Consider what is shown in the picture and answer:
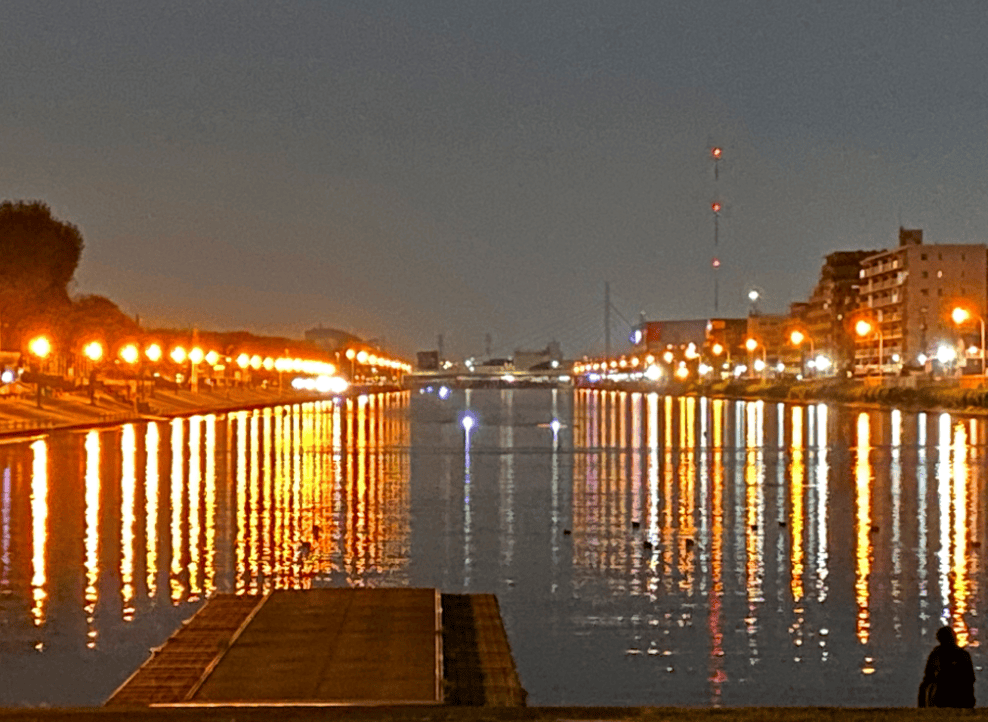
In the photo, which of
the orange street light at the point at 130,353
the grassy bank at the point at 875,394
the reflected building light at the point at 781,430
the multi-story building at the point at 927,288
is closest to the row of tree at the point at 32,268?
the orange street light at the point at 130,353

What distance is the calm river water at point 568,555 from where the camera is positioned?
14.0 metres

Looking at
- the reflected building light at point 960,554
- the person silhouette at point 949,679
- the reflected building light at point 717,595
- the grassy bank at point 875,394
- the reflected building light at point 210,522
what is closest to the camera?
the person silhouette at point 949,679

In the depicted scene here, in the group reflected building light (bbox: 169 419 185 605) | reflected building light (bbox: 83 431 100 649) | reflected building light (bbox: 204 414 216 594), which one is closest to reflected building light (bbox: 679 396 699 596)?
reflected building light (bbox: 204 414 216 594)

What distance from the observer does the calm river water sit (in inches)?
551

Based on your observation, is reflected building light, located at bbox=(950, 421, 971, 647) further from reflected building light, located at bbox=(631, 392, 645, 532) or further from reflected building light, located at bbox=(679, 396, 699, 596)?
reflected building light, located at bbox=(631, 392, 645, 532)

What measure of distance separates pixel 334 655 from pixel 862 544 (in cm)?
1202

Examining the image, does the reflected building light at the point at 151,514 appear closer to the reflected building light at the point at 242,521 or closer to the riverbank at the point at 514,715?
the reflected building light at the point at 242,521

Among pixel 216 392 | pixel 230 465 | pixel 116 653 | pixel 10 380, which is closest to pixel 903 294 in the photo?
pixel 216 392

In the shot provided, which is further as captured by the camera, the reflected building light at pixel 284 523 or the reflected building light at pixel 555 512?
the reflected building light at pixel 555 512

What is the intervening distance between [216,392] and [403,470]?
3836 inches

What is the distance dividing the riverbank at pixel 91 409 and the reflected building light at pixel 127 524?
710 inches

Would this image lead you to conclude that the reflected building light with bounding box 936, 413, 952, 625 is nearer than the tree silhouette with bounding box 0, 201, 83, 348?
Yes

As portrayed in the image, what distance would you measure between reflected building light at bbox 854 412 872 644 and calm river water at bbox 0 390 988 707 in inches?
2.9

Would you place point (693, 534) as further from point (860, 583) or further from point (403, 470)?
point (403, 470)
